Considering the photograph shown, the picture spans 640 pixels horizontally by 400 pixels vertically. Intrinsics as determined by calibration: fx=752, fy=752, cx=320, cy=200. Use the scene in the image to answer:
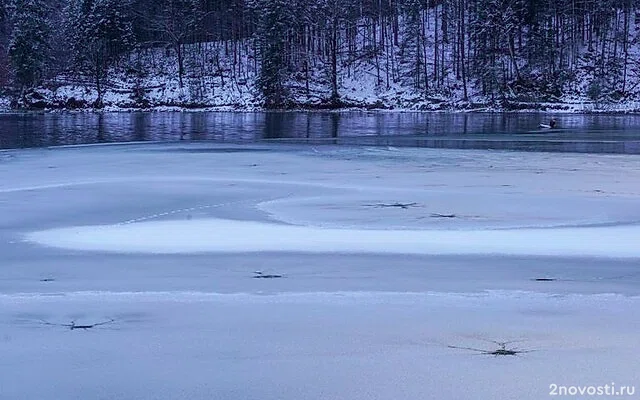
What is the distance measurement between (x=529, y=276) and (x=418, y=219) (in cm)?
336

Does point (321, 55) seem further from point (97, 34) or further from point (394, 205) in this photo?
point (394, 205)

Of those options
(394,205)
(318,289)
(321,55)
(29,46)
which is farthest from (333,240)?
(321,55)

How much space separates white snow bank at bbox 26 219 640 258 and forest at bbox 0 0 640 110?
52098 millimetres

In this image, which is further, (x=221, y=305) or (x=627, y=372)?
(x=221, y=305)

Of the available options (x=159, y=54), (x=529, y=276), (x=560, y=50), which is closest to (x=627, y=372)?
(x=529, y=276)

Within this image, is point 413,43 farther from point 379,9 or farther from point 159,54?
point 159,54

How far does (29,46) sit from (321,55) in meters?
27.6

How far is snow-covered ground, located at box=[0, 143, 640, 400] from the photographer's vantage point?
4.40 metres

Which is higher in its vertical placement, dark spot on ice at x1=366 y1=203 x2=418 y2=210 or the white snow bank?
dark spot on ice at x1=366 y1=203 x2=418 y2=210

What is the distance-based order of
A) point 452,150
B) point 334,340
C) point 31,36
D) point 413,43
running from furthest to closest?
point 413,43, point 31,36, point 452,150, point 334,340

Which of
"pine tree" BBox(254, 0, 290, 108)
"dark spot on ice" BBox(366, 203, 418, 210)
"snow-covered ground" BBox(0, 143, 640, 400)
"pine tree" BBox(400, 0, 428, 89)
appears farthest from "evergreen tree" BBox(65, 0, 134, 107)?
"dark spot on ice" BBox(366, 203, 418, 210)

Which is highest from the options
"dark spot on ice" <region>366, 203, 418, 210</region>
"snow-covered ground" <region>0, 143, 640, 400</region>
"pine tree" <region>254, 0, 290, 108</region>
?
"pine tree" <region>254, 0, 290, 108</region>

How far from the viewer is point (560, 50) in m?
68.4

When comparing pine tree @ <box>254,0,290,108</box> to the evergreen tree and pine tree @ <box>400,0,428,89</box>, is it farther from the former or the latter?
the evergreen tree
